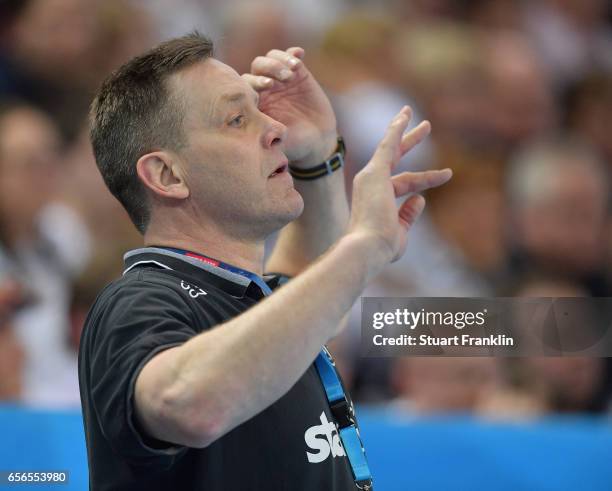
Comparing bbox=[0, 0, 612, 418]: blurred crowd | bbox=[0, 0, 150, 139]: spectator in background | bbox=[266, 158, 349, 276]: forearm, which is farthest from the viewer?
bbox=[0, 0, 150, 139]: spectator in background

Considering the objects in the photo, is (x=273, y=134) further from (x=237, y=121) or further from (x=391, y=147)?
(x=391, y=147)

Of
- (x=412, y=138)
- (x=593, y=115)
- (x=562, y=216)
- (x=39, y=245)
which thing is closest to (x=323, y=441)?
(x=412, y=138)

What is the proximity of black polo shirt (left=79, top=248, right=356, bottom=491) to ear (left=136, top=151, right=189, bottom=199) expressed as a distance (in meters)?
0.11

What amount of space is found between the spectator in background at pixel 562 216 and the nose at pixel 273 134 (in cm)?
143

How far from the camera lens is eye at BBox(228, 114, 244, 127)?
1774 millimetres

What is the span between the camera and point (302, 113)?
82.6 inches

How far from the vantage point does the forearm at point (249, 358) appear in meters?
1.31

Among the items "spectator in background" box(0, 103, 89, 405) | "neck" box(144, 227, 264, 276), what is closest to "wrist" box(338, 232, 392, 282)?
"neck" box(144, 227, 264, 276)

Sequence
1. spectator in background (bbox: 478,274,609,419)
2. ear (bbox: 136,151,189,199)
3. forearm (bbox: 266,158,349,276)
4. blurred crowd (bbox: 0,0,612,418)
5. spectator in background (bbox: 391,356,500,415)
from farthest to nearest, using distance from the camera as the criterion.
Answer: blurred crowd (bbox: 0,0,612,418), spectator in background (bbox: 391,356,500,415), spectator in background (bbox: 478,274,609,419), forearm (bbox: 266,158,349,276), ear (bbox: 136,151,189,199)

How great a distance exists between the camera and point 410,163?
3.82m

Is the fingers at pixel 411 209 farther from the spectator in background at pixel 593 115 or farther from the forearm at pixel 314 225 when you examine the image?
the spectator in background at pixel 593 115

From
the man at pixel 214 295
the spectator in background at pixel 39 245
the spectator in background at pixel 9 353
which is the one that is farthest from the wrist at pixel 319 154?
the spectator in background at pixel 39 245

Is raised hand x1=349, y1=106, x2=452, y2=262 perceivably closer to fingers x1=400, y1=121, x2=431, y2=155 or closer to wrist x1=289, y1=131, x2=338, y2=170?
fingers x1=400, y1=121, x2=431, y2=155
